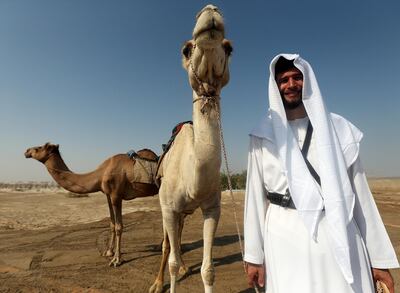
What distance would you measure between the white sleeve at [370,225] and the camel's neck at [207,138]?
47.2 inches

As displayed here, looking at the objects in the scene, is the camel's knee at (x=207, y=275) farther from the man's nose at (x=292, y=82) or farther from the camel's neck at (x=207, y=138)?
the man's nose at (x=292, y=82)

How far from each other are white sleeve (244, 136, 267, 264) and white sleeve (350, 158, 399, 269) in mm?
616

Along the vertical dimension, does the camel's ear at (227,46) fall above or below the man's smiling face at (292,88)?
above

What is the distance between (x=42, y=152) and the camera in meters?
7.81

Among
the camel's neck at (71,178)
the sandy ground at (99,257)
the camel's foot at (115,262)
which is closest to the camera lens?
the sandy ground at (99,257)

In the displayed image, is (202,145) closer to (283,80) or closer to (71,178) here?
(283,80)

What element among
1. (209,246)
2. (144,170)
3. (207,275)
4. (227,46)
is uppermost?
(227,46)

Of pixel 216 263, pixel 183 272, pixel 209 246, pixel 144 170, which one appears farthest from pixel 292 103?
pixel 144 170

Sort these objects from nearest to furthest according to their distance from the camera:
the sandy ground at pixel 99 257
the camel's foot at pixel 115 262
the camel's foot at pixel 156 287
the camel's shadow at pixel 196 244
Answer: the camel's foot at pixel 156 287, the sandy ground at pixel 99 257, the camel's foot at pixel 115 262, the camel's shadow at pixel 196 244

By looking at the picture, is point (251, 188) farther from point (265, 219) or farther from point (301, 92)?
point (301, 92)

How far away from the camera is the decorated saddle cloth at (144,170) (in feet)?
22.8

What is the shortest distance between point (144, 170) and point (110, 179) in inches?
31.4

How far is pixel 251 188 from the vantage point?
91.0 inches

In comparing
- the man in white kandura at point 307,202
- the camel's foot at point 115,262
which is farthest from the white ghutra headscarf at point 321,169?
the camel's foot at point 115,262
